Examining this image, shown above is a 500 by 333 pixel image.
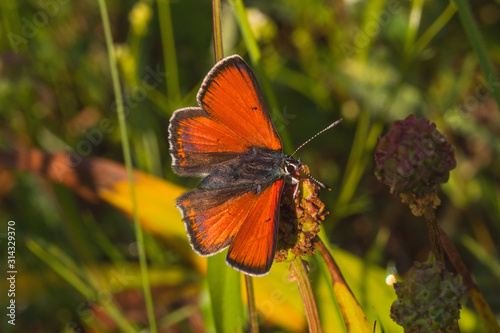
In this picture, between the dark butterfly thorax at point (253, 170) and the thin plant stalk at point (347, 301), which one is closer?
the thin plant stalk at point (347, 301)

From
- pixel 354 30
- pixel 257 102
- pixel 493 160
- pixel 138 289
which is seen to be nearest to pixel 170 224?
pixel 138 289

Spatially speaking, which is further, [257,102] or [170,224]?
[170,224]

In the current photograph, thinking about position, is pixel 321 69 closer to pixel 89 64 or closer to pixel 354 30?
pixel 354 30

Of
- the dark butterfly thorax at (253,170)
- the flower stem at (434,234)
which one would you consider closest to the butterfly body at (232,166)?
the dark butterfly thorax at (253,170)

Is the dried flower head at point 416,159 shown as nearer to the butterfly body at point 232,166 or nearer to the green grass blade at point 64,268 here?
the butterfly body at point 232,166

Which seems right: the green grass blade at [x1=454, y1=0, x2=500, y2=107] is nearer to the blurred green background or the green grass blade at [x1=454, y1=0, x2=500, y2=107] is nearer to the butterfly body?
the butterfly body

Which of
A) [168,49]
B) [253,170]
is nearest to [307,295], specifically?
[253,170]

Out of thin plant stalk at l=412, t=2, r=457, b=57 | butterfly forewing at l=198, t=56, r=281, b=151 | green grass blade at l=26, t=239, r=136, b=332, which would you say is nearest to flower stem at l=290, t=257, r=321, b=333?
butterfly forewing at l=198, t=56, r=281, b=151
